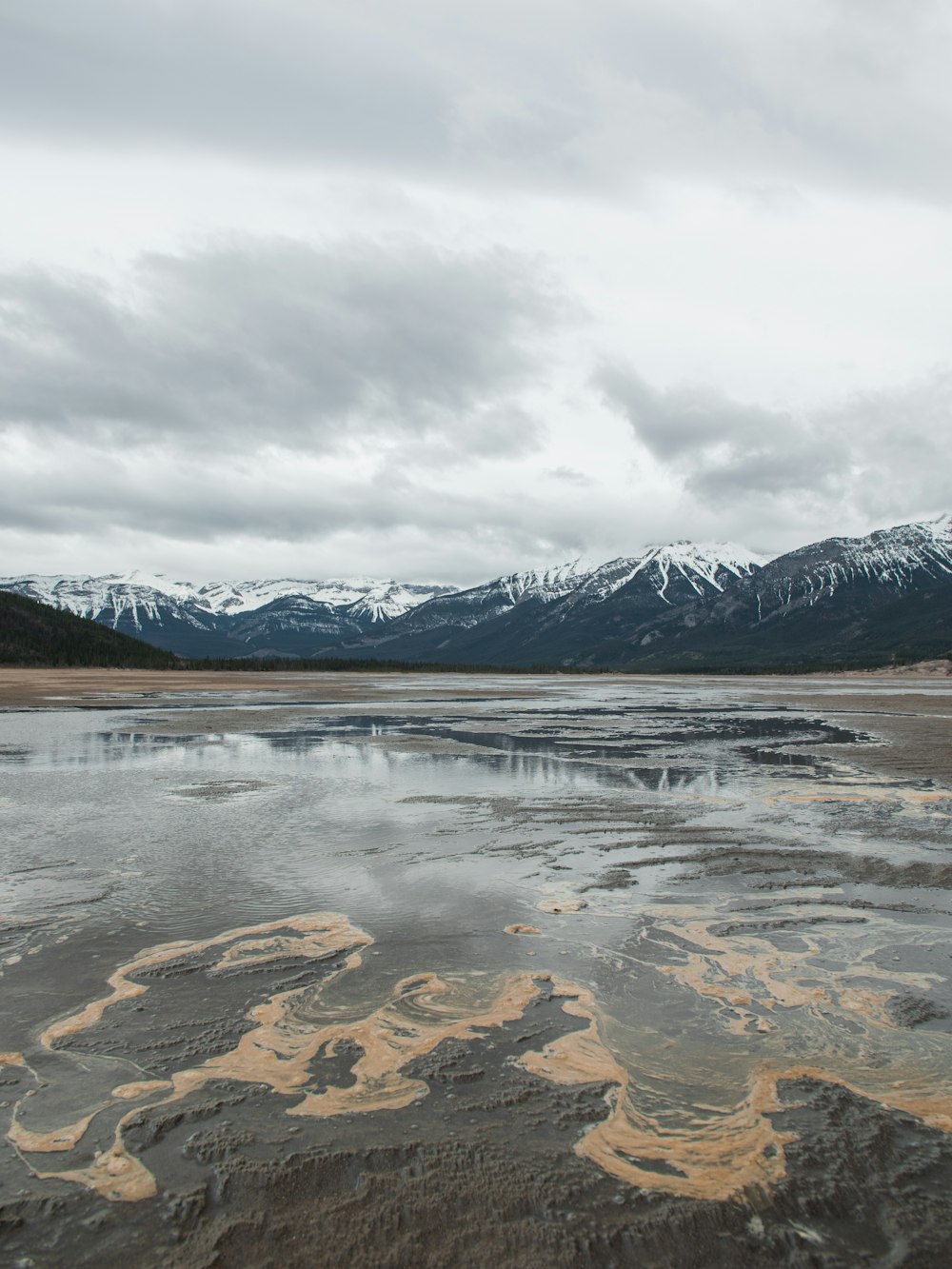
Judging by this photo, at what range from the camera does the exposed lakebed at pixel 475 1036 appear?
5.42m

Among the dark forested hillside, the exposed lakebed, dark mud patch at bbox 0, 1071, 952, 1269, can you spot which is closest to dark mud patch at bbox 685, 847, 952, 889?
the exposed lakebed

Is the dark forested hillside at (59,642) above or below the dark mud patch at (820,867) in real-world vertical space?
above

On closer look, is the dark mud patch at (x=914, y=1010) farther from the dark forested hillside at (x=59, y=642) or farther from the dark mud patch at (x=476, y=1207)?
the dark forested hillside at (x=59, y=642)

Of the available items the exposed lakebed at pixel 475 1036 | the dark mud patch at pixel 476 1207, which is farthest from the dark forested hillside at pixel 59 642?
the dark mud patch at pixel 476 1207

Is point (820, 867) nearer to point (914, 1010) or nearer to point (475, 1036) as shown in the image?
point (914, 1010)

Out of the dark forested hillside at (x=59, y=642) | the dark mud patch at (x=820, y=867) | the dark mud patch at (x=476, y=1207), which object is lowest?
the dark mud patch at (x=820, y=867)

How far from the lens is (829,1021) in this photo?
8414 mm

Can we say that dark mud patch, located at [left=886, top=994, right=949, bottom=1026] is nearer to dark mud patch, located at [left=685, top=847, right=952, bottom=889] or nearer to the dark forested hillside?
dark mud patch, located at [left=685, top=847, right=952, bottom=889]

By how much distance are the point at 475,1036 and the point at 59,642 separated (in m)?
182

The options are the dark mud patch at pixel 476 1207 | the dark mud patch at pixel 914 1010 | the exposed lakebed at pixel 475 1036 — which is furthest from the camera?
the dark mud patch at pixel 914 1010

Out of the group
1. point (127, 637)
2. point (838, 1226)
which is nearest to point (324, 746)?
point (838, 1226)

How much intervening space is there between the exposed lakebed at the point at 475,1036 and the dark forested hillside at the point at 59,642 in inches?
5793

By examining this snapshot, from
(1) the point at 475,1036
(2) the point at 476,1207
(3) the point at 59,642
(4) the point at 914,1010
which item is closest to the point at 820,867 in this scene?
(4) the point at 914,1010

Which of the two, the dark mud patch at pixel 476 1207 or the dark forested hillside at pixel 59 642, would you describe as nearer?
the dark mud patch at pixel 476 1207
